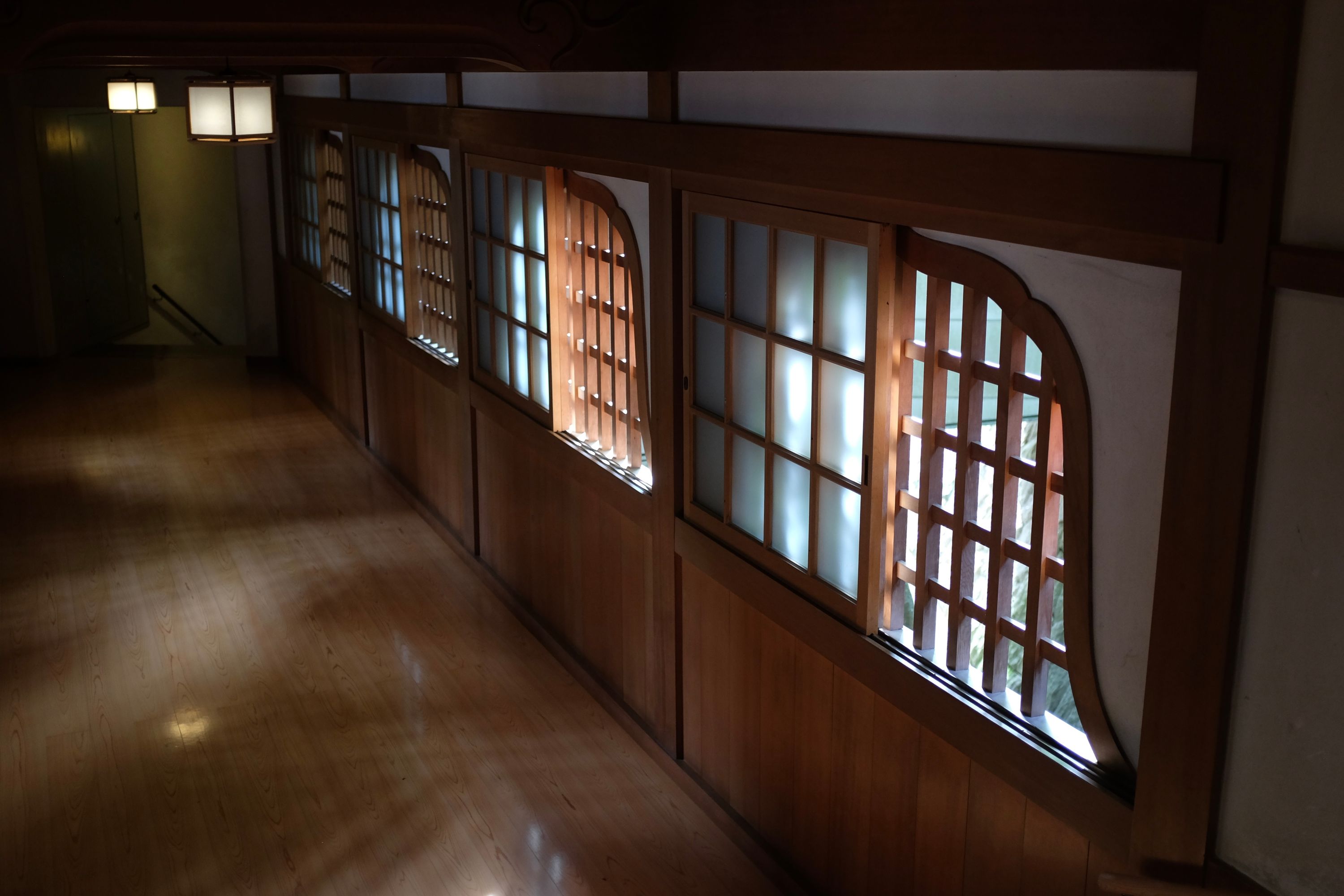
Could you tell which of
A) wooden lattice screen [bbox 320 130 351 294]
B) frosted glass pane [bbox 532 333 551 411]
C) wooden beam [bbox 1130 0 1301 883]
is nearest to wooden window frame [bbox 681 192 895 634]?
wooden beam [bbox 1130 0 1301 883]

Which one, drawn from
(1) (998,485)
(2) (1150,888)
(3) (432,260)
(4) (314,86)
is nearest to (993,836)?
(2) (1150,888)

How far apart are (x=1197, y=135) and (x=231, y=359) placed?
30.0 feet

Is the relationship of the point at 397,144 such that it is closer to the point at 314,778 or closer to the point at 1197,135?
the point at 314,778

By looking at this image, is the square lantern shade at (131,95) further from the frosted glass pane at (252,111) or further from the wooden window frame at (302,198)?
the frosted glass pane at (252,111)

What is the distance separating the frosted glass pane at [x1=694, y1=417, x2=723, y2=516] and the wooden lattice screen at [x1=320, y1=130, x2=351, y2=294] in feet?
14.3

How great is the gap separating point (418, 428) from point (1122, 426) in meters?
4.64

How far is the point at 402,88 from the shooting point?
5.82 metres

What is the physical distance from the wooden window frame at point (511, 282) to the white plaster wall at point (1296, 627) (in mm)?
→ 2917

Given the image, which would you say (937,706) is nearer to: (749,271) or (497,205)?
(749,271)

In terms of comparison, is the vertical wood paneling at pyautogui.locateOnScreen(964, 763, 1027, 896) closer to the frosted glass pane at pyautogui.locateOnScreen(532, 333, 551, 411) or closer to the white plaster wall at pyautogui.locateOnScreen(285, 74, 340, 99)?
the frosted glass pane at pyautogui.locateOnScreen(532, 333, 551, 411)

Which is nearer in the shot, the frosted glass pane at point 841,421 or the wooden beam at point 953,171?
the wooden beam at point 953,171

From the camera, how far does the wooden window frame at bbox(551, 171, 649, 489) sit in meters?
3.77

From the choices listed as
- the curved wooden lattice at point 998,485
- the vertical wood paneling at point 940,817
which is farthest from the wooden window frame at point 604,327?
the vertical wood paneling at point 940,817

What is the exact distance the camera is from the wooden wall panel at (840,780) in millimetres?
2379
